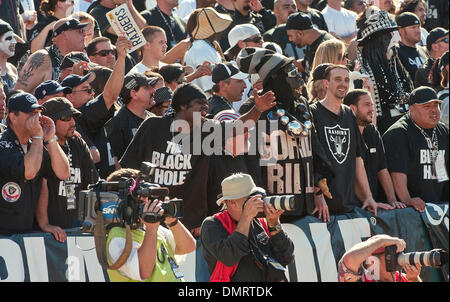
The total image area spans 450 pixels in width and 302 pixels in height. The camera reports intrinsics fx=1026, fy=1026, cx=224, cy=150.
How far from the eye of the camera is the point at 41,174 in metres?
8.23

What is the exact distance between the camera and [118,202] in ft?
20.8

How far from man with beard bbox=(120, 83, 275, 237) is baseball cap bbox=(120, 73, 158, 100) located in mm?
801

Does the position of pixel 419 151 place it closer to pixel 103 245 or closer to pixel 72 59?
pixel 72 59

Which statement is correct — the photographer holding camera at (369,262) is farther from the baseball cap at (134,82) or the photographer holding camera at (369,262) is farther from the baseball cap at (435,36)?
the baseball cap at (435,36)

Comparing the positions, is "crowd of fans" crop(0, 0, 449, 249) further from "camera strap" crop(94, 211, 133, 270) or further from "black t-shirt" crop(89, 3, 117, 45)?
"camera strap" crop(94, 211, 133, 270)

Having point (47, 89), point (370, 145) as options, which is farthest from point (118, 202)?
point (370, 145)

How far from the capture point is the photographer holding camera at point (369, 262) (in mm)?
6852

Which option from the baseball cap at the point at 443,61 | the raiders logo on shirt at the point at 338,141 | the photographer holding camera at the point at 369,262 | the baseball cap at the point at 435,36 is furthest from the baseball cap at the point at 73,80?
the baseball cap at the point at 435,36

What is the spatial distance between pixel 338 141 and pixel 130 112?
1970 millimetres

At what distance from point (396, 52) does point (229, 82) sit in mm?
2881

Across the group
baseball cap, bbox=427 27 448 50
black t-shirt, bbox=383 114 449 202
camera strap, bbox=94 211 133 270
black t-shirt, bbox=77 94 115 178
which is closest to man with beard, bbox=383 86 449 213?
black t-shirt, bbox=383 114 449 202

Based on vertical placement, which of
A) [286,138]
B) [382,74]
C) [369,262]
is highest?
[382,74]

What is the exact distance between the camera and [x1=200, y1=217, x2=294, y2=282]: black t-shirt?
706cm
